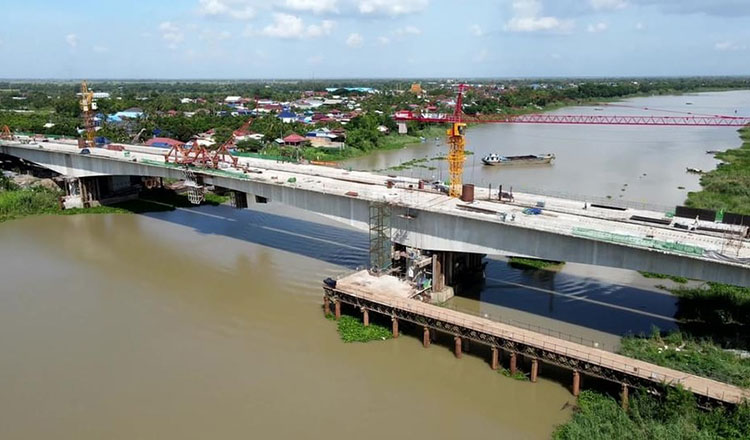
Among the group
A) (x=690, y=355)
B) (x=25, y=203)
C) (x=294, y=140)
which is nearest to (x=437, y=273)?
(x=690, y=355)

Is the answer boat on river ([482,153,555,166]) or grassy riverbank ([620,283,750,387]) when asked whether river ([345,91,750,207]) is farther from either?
grassy riverbank ([620,283,750,387])

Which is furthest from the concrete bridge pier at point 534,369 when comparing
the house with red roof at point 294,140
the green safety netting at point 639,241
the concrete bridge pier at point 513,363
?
the house with red roof at point 294,140

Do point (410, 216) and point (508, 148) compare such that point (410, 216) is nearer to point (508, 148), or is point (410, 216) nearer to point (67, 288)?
point (67, 288)

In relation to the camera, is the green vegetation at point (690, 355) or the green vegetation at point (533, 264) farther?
the green vegetation at point (533, 264)

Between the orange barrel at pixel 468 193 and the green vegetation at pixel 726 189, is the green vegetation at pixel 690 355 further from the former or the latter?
the green vegetation at pixel 726 189

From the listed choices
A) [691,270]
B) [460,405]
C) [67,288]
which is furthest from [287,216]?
[691,270]

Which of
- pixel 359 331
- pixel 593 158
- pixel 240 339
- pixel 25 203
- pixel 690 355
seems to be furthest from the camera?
pixel 593 158

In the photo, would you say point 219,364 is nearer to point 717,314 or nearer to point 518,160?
point 717,314
